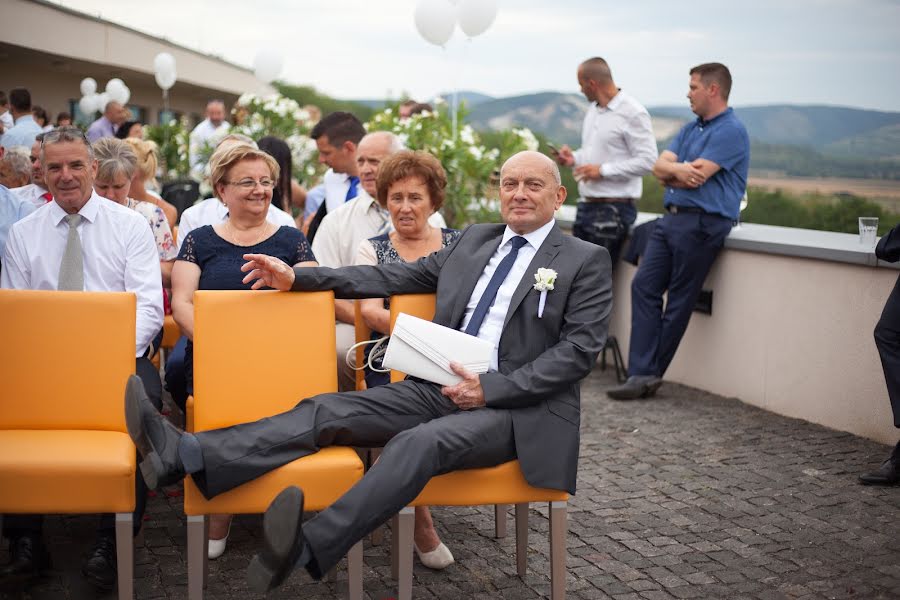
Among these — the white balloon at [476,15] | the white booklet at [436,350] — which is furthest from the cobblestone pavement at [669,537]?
the white balloon at [476,15]

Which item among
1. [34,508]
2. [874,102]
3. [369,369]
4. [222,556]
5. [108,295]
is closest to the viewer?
[34,508]

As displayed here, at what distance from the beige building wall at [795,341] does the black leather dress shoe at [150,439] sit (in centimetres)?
411

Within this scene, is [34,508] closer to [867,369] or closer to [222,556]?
[222,556]

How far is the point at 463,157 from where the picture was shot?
812 cm

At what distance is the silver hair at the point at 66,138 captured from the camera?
4059 mm

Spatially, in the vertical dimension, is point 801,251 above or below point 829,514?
above

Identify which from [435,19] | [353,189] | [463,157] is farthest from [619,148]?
[435,19]

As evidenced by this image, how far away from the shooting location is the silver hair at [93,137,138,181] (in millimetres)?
4977

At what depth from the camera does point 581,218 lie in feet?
24.8

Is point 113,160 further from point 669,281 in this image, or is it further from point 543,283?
point 669,281

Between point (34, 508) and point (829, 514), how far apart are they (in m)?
3.43

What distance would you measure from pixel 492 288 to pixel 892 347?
2.28 meters

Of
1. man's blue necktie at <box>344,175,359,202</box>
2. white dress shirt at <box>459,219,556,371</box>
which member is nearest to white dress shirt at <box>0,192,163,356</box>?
white dress shirt at <box>459,219,556,371</box>

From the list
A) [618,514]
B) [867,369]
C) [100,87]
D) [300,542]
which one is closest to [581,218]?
[867,369]
